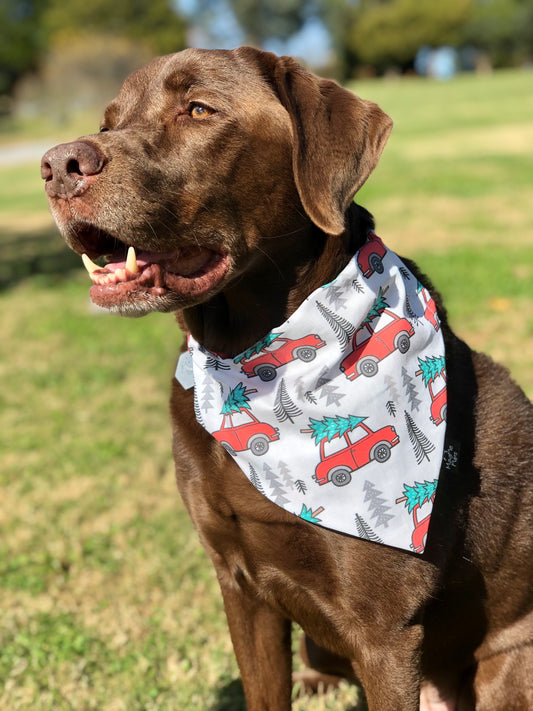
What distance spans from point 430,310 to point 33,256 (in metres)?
10.2

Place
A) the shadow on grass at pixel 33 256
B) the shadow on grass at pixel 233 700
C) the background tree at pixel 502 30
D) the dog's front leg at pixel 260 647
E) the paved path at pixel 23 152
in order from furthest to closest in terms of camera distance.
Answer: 1. the background tree at pixel 502 30
2. the paved path at pixel 23 152
3. the shadow on grass at pixel 33 256
4. the shadow on grass at pixel 233 700
5. the dog's front leg at pixel 260 647

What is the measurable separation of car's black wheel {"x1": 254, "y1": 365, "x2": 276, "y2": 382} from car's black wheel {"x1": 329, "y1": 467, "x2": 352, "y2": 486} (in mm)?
344

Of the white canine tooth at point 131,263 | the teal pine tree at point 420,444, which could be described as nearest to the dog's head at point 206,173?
the white canine tooth at point 131,263

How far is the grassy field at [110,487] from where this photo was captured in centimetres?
328

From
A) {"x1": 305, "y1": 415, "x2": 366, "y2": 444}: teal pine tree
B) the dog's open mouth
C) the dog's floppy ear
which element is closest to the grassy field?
{"x1": 305, "y1": 415, "x2": 366, "y2": 444}: teal pine tree

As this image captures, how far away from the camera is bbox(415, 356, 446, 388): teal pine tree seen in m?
2.39

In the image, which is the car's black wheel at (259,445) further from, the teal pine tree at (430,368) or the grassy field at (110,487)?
the grassy field at (110,487)

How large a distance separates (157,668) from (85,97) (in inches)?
1850

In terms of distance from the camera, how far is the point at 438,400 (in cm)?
238

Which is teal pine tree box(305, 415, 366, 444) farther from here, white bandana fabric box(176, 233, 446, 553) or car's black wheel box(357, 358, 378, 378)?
car's black wheel box(357, 358, 378, 378)

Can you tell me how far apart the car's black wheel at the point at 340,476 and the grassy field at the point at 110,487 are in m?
1.23

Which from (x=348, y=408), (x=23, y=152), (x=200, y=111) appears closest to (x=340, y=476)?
(x=348, y=408)

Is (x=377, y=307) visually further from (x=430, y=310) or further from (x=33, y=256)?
(x=33, y=256)

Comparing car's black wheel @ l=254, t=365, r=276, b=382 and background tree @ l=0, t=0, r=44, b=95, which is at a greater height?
car's black wheel @ l=254, t=365, r=276, b=382
